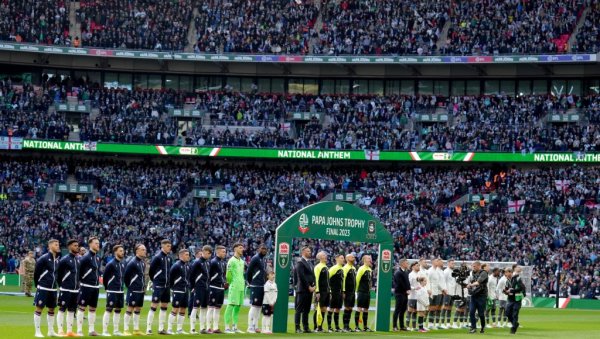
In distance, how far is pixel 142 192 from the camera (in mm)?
67312

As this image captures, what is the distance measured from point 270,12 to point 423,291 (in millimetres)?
45282

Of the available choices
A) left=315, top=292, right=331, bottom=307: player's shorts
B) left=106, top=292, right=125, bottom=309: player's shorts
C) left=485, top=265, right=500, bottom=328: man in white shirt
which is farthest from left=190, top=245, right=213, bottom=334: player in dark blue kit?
left=485, top=265, right=500, bottom=328: man in white shirt

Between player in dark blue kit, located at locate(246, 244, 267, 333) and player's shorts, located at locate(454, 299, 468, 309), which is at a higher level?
player in dark blue kit, located at locate(246, 244, 267, 333)

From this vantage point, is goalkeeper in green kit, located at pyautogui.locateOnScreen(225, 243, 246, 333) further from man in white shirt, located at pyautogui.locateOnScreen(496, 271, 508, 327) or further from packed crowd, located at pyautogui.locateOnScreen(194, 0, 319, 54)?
packed crowd, located at pyautogui.locateOnScreen(194, 0, 319, 54)

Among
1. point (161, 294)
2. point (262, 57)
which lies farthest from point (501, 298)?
point (262, 57)

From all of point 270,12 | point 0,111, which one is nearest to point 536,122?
point 270,12

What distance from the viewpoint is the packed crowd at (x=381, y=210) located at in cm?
5888

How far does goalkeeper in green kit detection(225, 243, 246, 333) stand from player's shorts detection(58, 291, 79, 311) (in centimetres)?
487

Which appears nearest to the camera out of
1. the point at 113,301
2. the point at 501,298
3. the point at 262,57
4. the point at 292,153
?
the point at 113,301

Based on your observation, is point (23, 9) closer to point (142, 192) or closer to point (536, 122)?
point (142, 192)

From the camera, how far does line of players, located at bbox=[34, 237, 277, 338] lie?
25.0m

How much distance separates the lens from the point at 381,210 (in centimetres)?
6500

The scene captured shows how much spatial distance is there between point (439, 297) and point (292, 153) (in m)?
35.5

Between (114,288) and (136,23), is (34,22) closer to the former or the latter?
(136,23)
